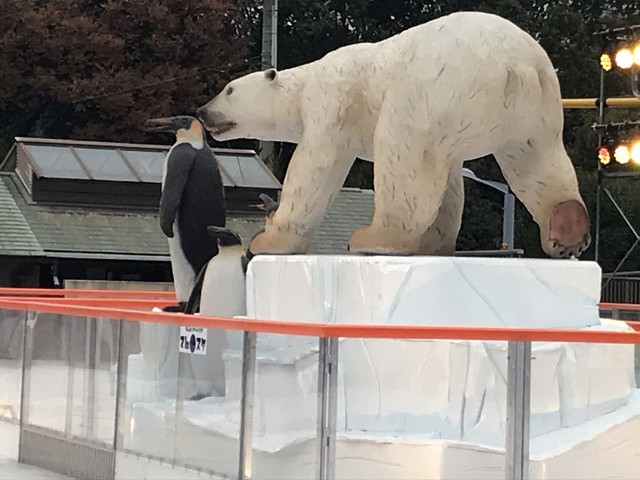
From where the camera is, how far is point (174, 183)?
28.1 ft

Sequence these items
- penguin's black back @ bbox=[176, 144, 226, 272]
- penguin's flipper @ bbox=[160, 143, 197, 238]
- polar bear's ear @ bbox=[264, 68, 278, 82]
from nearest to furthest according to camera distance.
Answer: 1. polar bear's ear @ bbox=[264, 68, 278, 82]
2. penguin's flipper @ bbox=[160, 143, 197, 238]
3. penguin's black back @ bbox=[176, 144, 226, 272]

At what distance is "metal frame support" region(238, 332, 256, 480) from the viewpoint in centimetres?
555

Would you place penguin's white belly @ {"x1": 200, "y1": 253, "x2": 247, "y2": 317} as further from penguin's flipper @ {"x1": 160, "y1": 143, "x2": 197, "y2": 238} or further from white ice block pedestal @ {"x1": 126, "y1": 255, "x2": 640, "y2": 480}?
white ice block pedestal @ {"x1": 126, "y1": 255, "x2": 640, "y2": 480}

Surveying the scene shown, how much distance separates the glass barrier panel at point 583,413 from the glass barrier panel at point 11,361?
3.89 m

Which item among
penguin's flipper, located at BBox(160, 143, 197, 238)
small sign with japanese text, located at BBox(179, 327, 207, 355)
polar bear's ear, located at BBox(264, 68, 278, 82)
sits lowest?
small sign with japanese text, located at BBox(179, 327, 207, 355)

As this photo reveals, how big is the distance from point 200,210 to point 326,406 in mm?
3650

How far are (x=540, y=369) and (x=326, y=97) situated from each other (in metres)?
3.21

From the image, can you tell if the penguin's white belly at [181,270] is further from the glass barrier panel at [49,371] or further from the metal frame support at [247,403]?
the metal frame support at [247,403]

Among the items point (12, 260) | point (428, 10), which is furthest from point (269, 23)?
point (428, 10)

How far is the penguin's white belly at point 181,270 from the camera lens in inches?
343

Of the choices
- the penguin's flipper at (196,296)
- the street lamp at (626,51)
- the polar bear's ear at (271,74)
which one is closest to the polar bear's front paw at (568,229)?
the polar bear's ear at (271,74)

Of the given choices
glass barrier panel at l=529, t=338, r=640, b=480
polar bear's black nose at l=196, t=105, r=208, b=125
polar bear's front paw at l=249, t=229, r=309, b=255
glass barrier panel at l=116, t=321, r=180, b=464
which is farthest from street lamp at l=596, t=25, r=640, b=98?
glass barrier panel at l=116, t=321, r=180, b=464

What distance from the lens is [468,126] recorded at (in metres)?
7.38

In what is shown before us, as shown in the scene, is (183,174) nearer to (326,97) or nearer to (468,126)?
(326,97)
